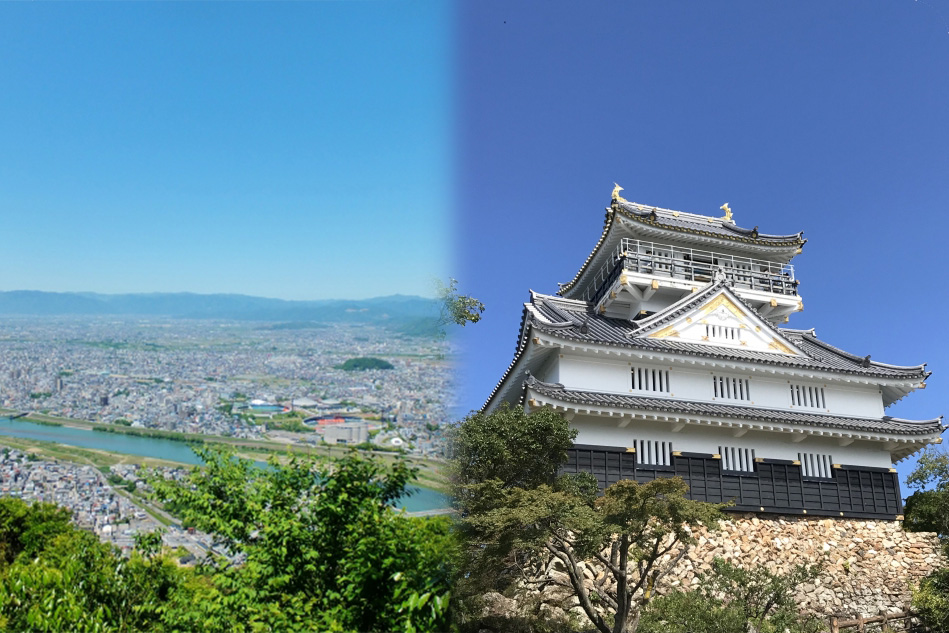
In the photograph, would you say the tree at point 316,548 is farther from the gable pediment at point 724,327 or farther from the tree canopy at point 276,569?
the gable pediment at point 724,327

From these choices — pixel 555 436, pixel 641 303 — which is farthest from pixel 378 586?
pixel 641 303

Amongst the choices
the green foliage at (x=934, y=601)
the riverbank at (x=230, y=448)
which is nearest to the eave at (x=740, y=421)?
the green foliage at (x=934, y=601)

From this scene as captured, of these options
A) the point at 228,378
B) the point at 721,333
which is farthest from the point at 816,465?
the point at 228,378

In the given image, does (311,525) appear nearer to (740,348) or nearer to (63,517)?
(63,517)

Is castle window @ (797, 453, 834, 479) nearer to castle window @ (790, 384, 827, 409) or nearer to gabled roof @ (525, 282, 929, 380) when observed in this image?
castle window @ (790, 384, 827, 409)

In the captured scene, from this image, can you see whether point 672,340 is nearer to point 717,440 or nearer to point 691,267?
point 717,440
